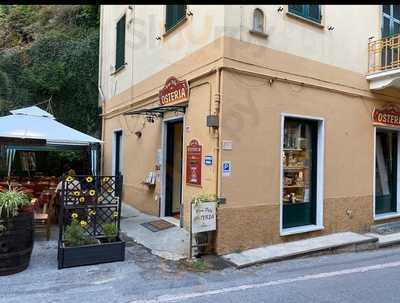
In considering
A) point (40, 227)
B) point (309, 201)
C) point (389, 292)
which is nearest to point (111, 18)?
point (40, 227)

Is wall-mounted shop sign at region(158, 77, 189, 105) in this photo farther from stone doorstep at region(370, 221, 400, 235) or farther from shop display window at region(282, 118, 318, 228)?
stone doorstep at region(370, 221, 400, 235)

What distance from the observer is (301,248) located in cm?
689

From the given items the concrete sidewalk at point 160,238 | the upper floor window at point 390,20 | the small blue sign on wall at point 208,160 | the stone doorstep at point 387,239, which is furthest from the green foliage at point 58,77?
the stone doorstep at point 387,239

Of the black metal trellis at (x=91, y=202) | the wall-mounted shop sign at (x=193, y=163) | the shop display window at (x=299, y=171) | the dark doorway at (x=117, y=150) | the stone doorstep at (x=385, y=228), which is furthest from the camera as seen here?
the dark doorway at (x=117, y=150)

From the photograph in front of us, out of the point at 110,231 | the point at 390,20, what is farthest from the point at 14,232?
the point at 390,20

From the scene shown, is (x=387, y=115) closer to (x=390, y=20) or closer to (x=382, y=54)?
(x=382, y=54)

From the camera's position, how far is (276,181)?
729cm

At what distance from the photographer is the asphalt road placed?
15.2ft

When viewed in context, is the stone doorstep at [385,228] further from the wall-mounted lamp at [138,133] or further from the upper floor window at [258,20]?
the wall-mounted lamp at [138,133]

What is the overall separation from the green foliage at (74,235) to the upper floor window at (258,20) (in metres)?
4.51

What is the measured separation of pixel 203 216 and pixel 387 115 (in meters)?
5.78

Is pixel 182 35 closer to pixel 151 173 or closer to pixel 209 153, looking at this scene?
pixel 209 153

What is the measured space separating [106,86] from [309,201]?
331 inches

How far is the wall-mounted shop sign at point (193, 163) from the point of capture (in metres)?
7.16
